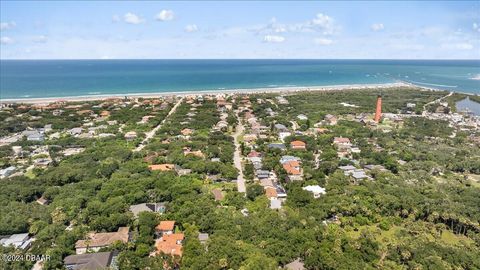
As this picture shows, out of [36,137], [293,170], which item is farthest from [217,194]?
[36,137]

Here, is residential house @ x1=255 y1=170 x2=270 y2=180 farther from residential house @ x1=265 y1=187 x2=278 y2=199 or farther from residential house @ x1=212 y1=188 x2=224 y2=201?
residential house @ x1=212 y1=188 x2=224 y2=201

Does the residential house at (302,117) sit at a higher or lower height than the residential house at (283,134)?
higher

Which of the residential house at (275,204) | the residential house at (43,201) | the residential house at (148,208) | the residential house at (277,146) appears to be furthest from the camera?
the residential house at (277,146)

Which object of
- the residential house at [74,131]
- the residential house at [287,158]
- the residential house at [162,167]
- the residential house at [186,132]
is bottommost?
the residential house at [287,158]

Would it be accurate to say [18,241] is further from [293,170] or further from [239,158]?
[293,170]

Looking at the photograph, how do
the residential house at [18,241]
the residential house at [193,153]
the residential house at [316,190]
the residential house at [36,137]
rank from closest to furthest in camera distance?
the residential house at [18,241]
the residential house at [316,190]
the residential house at [193,153]
the residential house at [36,137]

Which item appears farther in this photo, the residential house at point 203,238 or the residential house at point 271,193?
the residential house at point 271,193

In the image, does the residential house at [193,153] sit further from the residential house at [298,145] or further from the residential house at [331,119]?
the residential house at [331,119]

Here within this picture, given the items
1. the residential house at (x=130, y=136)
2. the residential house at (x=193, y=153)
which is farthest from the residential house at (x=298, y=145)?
the residential house at (x=130, y=136)
